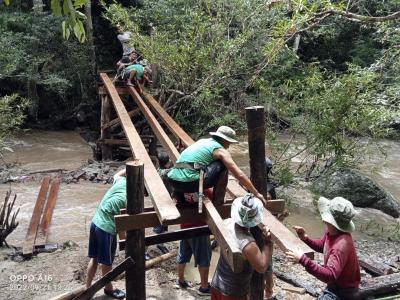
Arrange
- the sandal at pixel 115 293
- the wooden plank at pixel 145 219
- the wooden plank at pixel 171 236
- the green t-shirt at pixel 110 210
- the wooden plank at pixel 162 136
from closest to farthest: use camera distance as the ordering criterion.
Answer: the wooden plank at pixel 145 219, the wooden plank at pixel 171 236, the green t-shirt at pixel 110 210, the sandal at pixel 115 293, the wooden plank at pixel 162 136

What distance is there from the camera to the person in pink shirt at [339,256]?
3.19 metres

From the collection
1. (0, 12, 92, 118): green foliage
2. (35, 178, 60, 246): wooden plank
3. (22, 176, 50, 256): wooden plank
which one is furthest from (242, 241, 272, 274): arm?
(0, 12, 92, 118): green foliage

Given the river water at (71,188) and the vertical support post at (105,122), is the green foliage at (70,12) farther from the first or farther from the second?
the vertical support post at (105,122)

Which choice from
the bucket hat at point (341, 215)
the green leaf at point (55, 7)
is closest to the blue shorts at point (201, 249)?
the bucket hat at point (341, 215)

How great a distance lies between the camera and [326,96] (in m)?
8.26

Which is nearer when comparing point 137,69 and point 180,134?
point 180,134

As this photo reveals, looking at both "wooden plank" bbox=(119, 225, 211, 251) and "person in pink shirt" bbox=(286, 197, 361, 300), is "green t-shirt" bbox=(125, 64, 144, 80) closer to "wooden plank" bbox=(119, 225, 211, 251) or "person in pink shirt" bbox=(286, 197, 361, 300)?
"wooden plank" bbox=(119, 225, 211, 251)

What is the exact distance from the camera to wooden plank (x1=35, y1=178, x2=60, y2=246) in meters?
6.41

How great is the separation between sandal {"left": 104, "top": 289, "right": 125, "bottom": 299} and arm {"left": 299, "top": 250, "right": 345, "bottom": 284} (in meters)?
2.53

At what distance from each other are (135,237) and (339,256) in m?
1.78

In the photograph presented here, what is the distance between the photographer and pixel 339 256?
3.23m

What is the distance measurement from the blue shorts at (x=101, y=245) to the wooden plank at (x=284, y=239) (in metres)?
1.96

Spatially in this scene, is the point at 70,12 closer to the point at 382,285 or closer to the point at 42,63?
the point at 382,285

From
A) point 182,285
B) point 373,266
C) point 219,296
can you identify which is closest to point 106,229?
point 182,285
